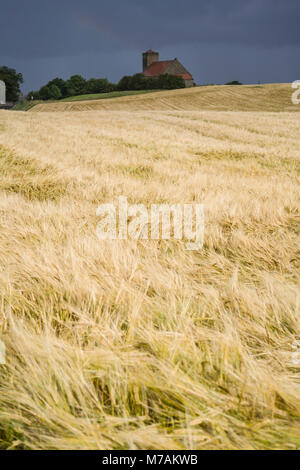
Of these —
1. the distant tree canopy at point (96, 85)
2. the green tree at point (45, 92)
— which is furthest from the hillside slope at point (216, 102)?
the green tree at point (45, 92)

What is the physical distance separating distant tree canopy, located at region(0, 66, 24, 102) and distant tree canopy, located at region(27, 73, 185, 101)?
17.3 feet

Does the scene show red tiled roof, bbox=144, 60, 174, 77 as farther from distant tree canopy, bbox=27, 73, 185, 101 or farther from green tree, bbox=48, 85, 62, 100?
green tree, bbox=48, 85, 62, 100

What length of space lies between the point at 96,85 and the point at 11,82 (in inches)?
684

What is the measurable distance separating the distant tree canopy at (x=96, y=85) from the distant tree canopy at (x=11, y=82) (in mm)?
5280

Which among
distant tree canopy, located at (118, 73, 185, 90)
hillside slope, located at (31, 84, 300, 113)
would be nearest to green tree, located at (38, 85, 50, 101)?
distant tree canopy, located at (118, 73, 185, 90)

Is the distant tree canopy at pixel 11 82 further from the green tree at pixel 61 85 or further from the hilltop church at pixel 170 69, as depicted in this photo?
the hilltop church at pixel 170 69

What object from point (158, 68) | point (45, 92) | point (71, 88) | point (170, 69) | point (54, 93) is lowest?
point (54, 93)

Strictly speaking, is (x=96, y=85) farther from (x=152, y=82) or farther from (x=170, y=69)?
(x=170, y=69)

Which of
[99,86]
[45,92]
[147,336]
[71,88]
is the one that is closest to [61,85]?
[71,88]

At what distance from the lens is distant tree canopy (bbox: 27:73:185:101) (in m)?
56.9

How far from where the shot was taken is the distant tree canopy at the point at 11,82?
206ft

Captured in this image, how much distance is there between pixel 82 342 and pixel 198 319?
38cm

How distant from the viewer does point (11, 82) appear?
63.2 metres

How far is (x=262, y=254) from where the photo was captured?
5.41 feet
